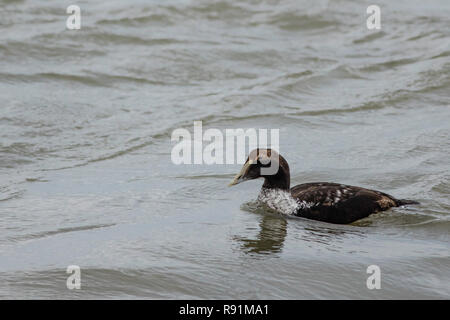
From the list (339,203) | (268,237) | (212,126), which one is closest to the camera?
(268,237)

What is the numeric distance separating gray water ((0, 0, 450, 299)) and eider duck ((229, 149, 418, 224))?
0.38 feet

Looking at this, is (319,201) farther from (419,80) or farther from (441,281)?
(419,80)

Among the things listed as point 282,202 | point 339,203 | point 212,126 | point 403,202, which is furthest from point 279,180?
point 212,126

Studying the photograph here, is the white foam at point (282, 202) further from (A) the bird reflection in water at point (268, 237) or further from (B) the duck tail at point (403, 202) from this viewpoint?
(B) the duck tail at point (403, 202)

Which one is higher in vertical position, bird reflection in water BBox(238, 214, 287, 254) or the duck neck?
the duck neck

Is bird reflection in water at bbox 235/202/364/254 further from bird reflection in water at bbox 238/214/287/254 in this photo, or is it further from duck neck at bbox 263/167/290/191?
duck neck at bbox 263/167/290/191

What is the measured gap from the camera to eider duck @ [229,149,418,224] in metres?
8.60

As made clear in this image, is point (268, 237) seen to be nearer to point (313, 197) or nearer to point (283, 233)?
point (283, 233)

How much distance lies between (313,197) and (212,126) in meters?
4.51

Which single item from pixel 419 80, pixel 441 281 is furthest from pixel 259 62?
pixel 441 281

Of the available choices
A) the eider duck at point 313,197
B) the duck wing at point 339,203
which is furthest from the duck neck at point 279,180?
the duck wing at point 339,203

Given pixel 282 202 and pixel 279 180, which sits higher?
pixel 279 180

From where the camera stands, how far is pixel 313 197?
Result: 343 inches

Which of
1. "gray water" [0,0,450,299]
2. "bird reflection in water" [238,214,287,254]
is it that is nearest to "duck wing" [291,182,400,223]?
"gray water" [0,0,450,299]
